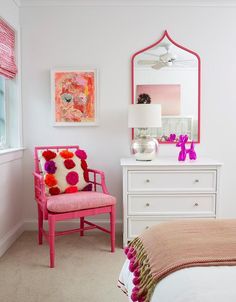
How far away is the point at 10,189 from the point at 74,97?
1153mm

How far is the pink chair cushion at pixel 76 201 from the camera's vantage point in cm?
280

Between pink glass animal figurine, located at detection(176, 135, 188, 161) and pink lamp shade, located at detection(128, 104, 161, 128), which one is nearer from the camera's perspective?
pink lamp shade, located at detection(128, 104, 161, 128)

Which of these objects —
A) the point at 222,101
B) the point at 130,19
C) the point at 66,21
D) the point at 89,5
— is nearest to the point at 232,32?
the point at 222,101

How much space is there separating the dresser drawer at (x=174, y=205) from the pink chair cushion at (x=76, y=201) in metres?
0.30

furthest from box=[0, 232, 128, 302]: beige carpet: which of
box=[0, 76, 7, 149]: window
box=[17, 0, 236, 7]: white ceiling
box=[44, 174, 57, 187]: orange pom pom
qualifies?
box=[17, 0, 236, 7]: white ceiling

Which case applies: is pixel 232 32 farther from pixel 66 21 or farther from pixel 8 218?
pixel 8 218

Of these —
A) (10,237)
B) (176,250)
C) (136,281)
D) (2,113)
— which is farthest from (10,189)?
(176,250)

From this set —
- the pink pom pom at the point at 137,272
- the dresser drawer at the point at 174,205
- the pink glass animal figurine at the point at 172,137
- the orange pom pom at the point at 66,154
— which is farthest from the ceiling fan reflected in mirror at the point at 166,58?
the pink pom pom at the point at 137,272

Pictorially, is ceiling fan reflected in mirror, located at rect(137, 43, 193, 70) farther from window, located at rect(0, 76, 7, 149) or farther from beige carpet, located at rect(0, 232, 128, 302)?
beige carpet, located at rect(0, 232, 128, 302)

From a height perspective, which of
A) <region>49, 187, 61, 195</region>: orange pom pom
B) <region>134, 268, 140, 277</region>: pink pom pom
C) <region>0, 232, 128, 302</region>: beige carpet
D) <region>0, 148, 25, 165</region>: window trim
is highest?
<region>0, 148, 25, 165</region>: window trim

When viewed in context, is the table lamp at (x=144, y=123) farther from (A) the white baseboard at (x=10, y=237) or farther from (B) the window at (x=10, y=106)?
(A) the white baseboard at (x=10, y=237)

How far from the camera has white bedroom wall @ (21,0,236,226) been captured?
3607 millimetres

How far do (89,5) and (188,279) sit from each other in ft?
10.4

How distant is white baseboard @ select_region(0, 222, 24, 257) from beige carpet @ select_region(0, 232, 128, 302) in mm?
47
